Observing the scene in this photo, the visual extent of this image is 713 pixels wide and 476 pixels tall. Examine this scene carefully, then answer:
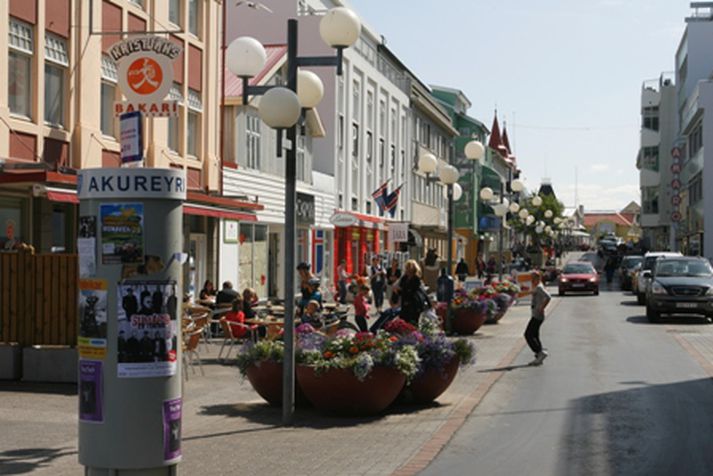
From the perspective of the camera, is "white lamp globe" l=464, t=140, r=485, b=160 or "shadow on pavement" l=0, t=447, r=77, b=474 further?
"white lamp globe" l=464, t=140, r=485, b=160

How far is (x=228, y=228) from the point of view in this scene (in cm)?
2808

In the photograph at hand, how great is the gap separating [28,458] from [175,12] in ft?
57.6

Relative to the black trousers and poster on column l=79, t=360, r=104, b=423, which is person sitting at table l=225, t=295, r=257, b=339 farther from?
poster on column l=79, t=360, r=104, b=423

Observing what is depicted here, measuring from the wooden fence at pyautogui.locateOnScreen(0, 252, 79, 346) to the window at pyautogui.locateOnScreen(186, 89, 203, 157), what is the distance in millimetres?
12160

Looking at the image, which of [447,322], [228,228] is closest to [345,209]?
[228,228]

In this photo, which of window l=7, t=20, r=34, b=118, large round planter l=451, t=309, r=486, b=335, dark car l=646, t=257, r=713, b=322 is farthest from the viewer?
dark car l=646, t=257, r=713, b=322

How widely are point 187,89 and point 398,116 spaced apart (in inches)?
1211

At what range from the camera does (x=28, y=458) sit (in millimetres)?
8836

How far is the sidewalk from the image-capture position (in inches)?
341

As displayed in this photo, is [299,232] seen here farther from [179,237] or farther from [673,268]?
[179,237]

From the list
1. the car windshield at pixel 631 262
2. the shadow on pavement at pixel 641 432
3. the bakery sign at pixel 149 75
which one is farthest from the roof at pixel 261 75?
the car windshield at pixel 631 262

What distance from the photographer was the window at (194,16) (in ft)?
84.5

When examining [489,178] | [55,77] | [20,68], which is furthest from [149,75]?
[489,178]

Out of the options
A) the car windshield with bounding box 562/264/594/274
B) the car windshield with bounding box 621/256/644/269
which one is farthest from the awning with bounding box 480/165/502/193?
the car windshield with bounding box 562/264/594/274
